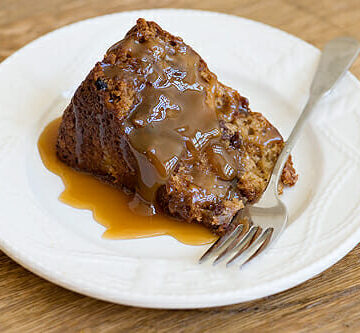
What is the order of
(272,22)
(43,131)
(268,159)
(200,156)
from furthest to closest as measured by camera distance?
(272,22) → (43,131) → (268,159) → (200,156)

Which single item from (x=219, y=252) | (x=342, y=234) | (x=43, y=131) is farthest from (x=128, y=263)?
(x=43, y=131)

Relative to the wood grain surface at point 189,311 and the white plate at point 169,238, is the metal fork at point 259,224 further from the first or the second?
the wood grain surface at point 189,311

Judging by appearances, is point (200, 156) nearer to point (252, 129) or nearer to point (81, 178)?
point (252, 129)

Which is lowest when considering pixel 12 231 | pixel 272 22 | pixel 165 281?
pixel 12 231

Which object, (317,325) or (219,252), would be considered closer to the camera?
(317,325)

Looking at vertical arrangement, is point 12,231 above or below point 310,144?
below

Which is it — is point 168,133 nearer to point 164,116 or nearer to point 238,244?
point 164,116
